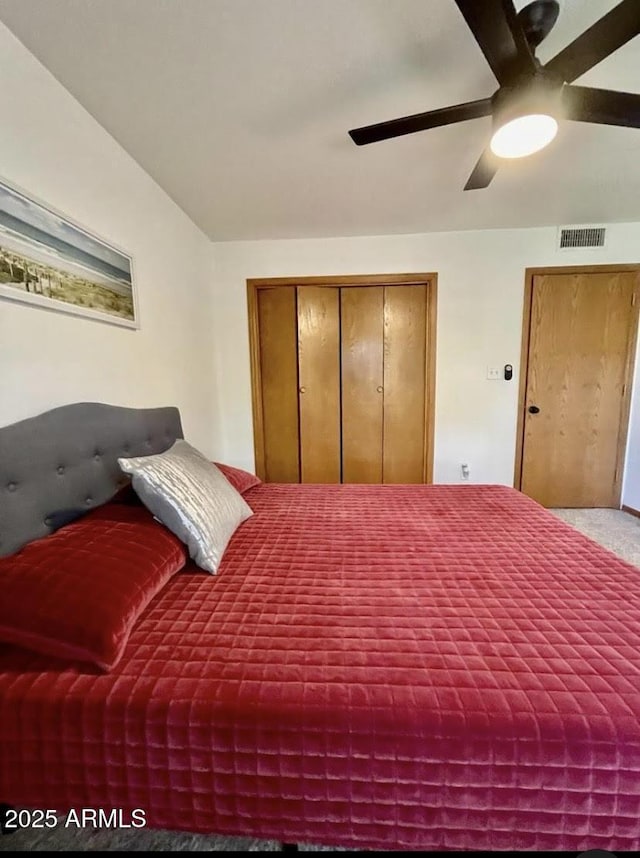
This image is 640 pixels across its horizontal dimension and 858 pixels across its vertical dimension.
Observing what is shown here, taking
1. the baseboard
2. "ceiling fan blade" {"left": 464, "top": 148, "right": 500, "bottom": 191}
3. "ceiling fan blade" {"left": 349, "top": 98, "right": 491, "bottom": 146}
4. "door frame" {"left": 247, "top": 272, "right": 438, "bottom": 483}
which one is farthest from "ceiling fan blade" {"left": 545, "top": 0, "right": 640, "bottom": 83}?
the baseboard

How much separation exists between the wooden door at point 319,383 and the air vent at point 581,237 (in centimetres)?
185

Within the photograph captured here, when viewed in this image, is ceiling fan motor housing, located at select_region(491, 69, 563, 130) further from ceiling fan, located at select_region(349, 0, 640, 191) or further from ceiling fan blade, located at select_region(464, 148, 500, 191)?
ceiling fan blade, located at select_region(464, 148, 500, 191)

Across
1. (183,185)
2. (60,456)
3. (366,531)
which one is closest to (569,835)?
(366,531)

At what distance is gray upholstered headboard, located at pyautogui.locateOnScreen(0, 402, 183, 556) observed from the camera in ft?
3.62

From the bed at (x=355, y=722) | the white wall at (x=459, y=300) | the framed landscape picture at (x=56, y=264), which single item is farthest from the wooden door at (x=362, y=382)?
the bed at (x=355, y=722)

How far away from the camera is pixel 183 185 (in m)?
2.16

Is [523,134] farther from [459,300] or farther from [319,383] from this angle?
[319,383]

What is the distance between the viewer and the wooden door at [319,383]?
3129 millimetres

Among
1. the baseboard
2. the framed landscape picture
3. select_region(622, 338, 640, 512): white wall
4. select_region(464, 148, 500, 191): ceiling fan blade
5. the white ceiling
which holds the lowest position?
the baseboard

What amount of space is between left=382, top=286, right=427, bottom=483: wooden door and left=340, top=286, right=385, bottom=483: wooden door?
6 cm

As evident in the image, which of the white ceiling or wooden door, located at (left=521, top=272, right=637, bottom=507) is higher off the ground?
the white ceiling

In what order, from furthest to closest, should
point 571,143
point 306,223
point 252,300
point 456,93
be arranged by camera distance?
point 252,300
point 306,223
point 571,143
point 456,93

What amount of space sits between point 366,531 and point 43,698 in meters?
1.11

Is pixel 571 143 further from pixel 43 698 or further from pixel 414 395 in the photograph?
pixel 43 698
